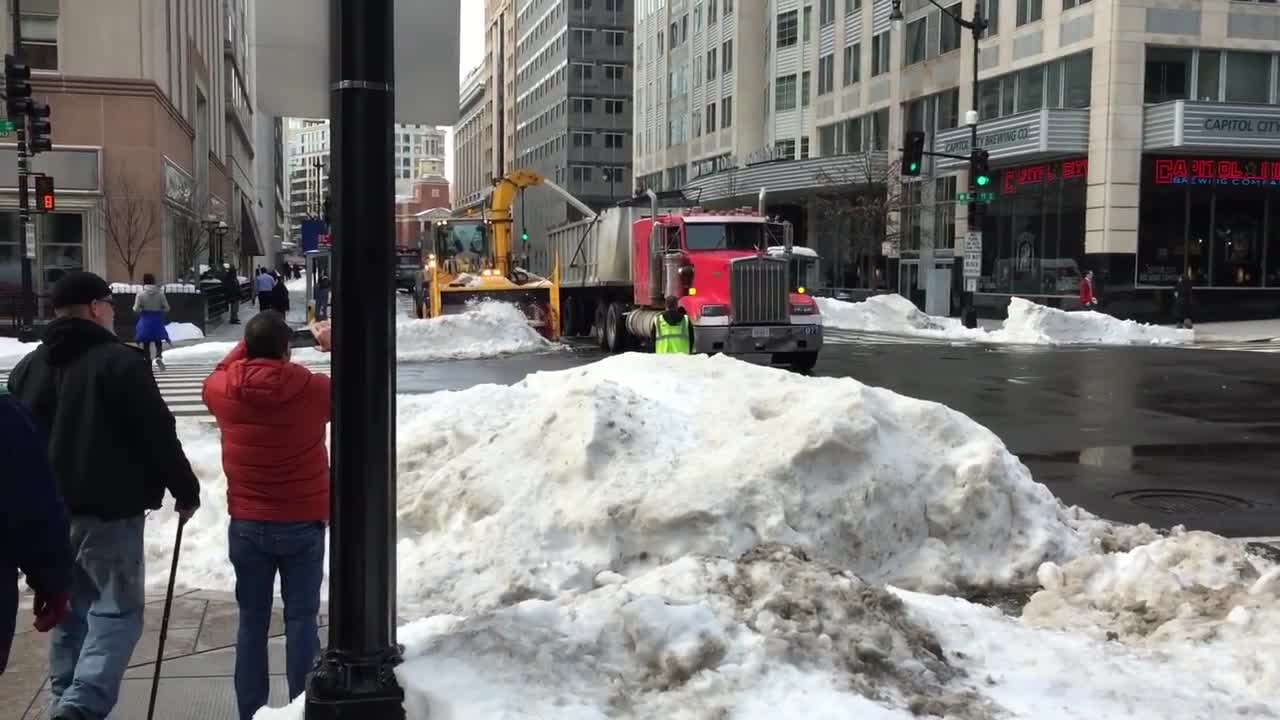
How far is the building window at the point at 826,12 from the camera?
54.9m

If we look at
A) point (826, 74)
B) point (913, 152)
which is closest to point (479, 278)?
point (913, 152)

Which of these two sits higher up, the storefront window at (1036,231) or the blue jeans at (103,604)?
the storefront window at (1036,231)

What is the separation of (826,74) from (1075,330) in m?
27.5

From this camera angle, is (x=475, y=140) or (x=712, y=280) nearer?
(x=712, y=280)

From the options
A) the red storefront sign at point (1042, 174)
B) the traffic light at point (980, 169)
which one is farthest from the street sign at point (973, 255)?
the red storefront sign at point (1042, 174)

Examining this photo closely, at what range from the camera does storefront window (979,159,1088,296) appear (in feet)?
126

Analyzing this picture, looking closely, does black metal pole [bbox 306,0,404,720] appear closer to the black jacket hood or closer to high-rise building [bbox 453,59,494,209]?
the black jacket hood

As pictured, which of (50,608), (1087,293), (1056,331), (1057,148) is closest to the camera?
(50,608)

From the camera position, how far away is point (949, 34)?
44.9m

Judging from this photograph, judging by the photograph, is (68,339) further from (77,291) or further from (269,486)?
(269,486)

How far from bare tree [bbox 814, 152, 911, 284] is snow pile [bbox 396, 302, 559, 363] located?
2364cm

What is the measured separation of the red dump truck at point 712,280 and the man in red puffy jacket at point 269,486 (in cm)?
1265

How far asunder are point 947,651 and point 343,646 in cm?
252

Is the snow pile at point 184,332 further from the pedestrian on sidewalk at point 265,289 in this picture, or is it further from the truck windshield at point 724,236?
the truck windshield at point 724,236
